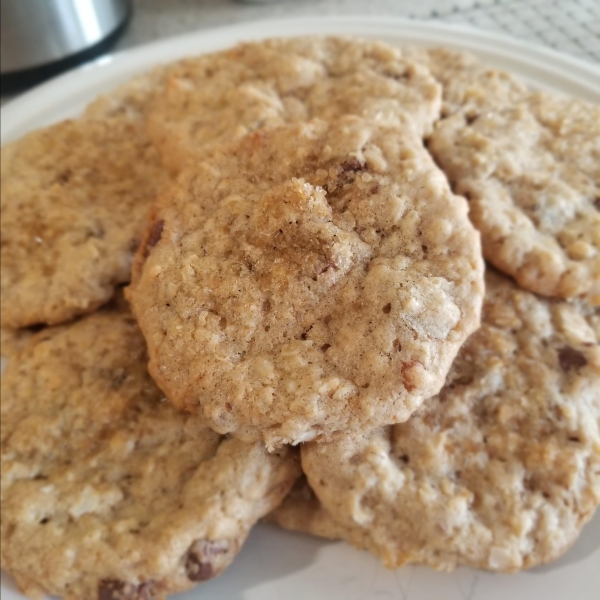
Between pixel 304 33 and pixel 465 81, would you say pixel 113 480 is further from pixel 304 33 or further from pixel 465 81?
pixel 304 33

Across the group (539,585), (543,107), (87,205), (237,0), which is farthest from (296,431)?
(237,0)

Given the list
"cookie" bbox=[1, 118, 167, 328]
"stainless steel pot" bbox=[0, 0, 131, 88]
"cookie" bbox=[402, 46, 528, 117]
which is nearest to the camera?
"cookie" bbox=[1, 118, 167, 328]

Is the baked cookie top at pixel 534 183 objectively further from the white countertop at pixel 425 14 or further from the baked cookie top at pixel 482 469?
the white countertop at pixel 425 14

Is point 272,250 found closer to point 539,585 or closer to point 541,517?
point 541,517

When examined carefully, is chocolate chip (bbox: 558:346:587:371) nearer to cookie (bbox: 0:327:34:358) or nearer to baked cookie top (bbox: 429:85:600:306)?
baked cookie top (bbox: 429:85:600:306)

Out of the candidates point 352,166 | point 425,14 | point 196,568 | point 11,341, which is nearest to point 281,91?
point 352,166

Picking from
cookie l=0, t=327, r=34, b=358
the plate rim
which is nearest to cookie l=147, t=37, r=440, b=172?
the plate rim
